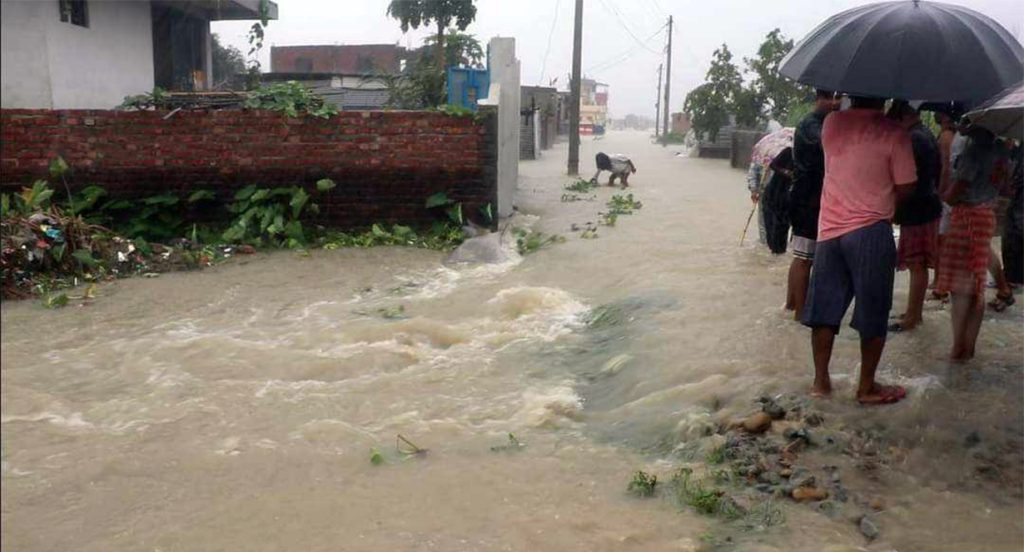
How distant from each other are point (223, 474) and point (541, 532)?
64.1 inches

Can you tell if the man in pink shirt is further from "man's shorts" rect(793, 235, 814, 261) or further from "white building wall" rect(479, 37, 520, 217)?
"white building wall" rect(479, 37, 520, 217)

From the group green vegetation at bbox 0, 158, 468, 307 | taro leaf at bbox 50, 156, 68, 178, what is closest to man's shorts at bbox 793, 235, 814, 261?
green vegetation at bbox 0, 158, 468, 307

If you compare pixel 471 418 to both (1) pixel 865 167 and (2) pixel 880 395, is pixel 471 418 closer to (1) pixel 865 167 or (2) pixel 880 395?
(2) pixel 880 395

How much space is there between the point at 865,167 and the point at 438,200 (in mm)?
6396

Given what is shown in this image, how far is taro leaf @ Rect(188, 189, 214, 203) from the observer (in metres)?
9.60

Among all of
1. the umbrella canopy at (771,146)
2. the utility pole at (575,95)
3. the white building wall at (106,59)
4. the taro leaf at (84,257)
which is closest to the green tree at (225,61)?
the white building wall at (106,59)

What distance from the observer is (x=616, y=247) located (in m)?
9.67

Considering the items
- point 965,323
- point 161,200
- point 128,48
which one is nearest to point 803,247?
point 965,323

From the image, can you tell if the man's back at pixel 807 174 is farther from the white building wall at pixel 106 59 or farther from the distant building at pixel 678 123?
the distant building at pixel 678 123

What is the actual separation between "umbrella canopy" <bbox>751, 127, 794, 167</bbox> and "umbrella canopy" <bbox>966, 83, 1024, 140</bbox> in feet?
6.89

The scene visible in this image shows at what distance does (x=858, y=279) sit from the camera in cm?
411

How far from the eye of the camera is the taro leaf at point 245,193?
9.70 metres

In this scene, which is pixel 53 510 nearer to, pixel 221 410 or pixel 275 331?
pixel 221 410

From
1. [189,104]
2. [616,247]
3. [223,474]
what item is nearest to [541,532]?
[223,474]
